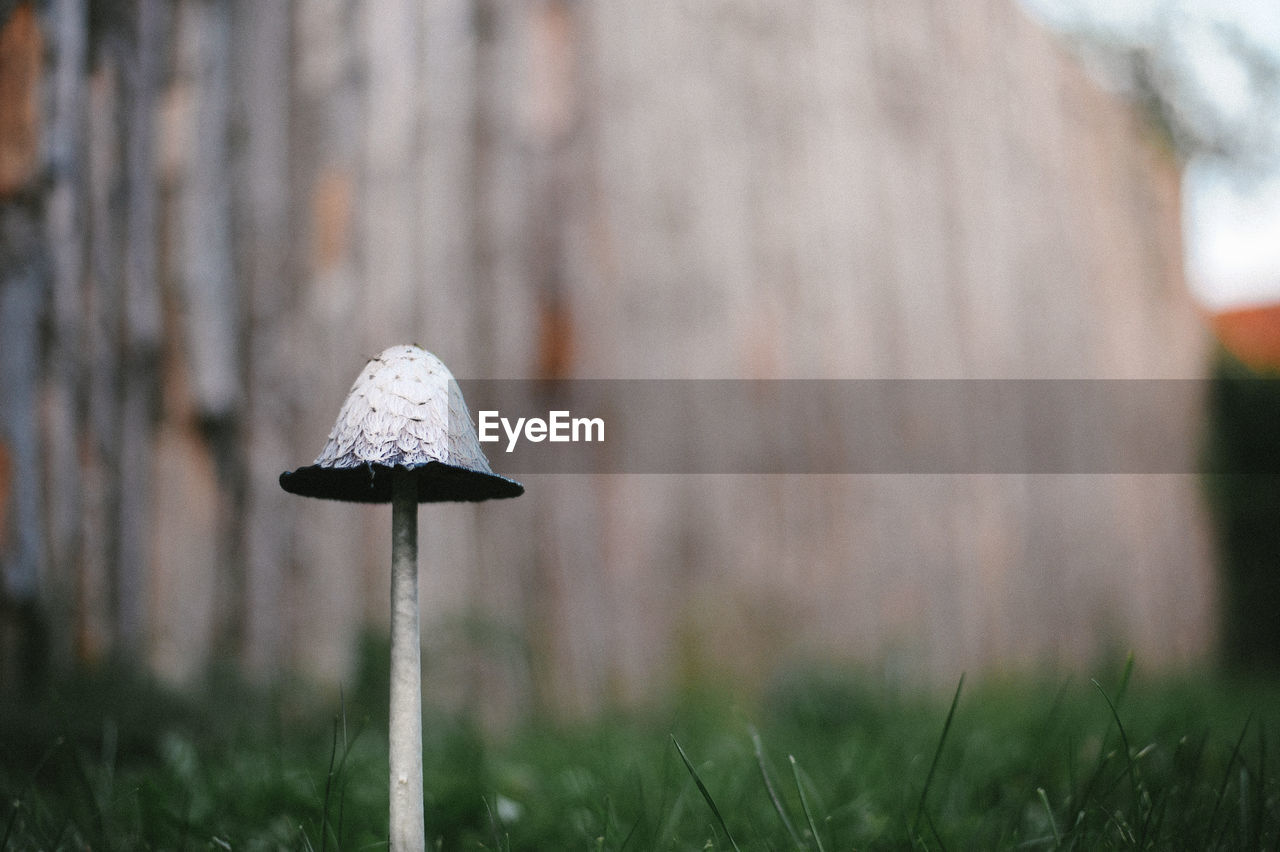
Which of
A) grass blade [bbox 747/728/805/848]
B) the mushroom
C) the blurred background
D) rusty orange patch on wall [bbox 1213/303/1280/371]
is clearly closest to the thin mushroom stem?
the mushroom

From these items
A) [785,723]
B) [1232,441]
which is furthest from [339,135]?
[1232,441]

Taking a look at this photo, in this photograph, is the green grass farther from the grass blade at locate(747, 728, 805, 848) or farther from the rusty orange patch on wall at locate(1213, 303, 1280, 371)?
the rusty orange patch on wall at locate(1213, 303, 1280, 371)

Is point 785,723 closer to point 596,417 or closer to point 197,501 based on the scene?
point 596,417
